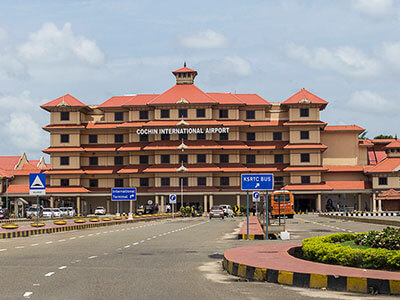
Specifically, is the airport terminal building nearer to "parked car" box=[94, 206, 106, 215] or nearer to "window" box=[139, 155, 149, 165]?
"window" box=[139, 155, 149, 165]

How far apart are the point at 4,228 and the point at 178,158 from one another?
56.5 metres

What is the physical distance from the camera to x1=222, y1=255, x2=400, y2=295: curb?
10945 millimetres

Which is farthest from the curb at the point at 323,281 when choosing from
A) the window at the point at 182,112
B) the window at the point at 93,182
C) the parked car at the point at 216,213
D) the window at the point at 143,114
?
the window at the point at 93,182

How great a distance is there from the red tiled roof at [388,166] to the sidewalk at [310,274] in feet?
260

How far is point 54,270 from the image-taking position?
15070 mm

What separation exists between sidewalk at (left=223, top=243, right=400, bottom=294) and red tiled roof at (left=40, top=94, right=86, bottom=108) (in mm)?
84408

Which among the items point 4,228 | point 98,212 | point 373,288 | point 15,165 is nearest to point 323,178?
point 98,212

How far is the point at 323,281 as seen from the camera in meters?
11.7

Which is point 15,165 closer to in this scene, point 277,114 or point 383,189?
point 277,114

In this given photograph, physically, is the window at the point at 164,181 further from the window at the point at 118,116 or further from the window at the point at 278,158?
the window at the point at 278,158

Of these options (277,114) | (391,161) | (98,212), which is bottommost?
(98,212)

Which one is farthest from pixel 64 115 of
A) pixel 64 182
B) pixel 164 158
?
pixel 164 158

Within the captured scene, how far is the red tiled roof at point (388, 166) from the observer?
299ft

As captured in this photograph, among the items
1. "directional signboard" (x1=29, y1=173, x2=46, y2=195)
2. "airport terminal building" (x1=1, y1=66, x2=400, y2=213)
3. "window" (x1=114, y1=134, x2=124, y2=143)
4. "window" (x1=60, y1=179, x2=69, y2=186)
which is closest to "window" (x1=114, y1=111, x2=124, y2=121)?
"airport terminal building" (x1=1, y1=66, x2=400, y2=213)
